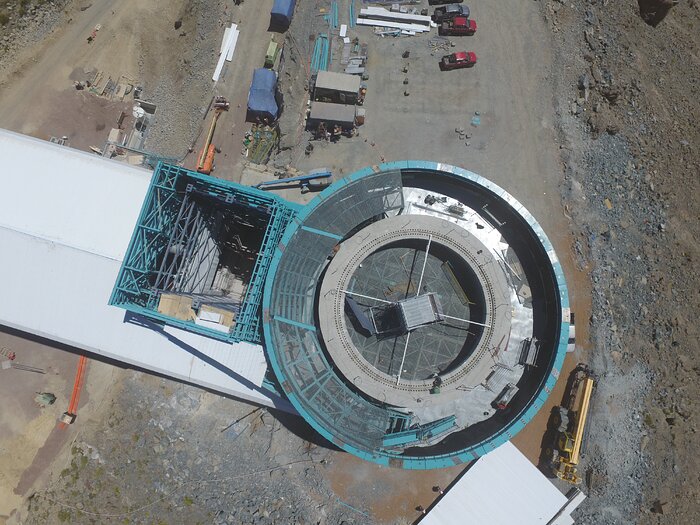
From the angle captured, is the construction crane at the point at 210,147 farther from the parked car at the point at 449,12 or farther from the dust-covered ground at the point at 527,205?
the parked car at the point at 449,12

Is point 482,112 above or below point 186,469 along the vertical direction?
above

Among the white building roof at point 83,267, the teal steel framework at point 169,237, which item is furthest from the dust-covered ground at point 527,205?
the teal steel framework at point 169,237

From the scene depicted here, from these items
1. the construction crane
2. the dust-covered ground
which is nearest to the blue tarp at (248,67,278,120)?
the dust-covered ground

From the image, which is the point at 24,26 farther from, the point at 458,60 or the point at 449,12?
the point at 458,60

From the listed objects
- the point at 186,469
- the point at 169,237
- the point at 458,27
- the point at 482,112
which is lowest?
the point at 186,469

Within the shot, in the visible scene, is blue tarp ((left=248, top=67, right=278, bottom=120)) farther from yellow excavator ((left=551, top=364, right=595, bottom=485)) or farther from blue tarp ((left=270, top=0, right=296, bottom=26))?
yellow excavator ((left=551, top=364, right=595, bottom=485))

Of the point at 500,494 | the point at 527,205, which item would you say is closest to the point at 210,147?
the point at 527,205
